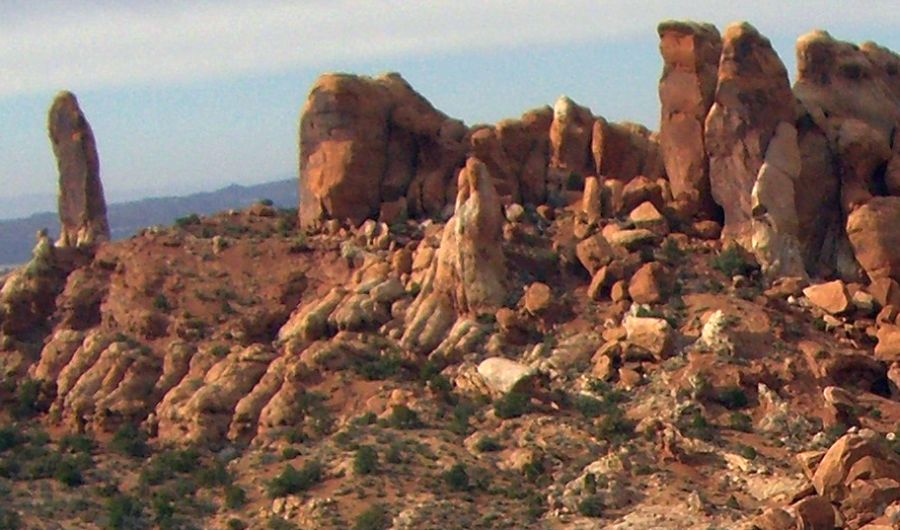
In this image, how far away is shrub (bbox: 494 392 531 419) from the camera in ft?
191

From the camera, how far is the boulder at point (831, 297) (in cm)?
6303

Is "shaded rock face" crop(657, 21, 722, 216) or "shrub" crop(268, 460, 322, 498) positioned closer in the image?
"shrub" crop(268, 460, 322, 498)

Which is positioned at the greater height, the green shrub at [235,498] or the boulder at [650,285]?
the boulder at [650,285]

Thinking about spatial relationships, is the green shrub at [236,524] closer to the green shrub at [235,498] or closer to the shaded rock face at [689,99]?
the green shrub at [235,498]

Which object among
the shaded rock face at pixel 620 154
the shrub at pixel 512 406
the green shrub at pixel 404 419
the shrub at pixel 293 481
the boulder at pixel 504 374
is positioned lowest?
the shrub at pixel 293 481

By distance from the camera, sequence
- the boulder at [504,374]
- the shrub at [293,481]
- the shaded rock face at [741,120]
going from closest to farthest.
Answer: the shrub at [293,481]
the boulder at [504,374]
the shaded rock face at [741,120]

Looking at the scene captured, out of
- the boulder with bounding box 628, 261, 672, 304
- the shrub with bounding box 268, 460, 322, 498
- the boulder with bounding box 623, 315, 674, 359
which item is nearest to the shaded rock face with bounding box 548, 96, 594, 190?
the boulder with bounding box 628, 261, 672, 304

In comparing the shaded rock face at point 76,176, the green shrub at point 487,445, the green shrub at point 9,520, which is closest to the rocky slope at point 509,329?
the green shrub at point 9,520

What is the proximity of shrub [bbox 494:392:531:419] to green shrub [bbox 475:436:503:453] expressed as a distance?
183cm

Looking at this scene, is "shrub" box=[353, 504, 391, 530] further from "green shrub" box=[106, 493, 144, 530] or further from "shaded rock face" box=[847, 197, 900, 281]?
"shaded rock face" box=[847, 197, 900, 281]

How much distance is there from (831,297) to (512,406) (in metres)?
14.2

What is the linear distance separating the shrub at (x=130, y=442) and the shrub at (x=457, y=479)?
44.7 ft

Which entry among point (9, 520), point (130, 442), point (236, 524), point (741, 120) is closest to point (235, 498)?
point (236, 524)

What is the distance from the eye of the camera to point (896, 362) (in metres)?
60.9
